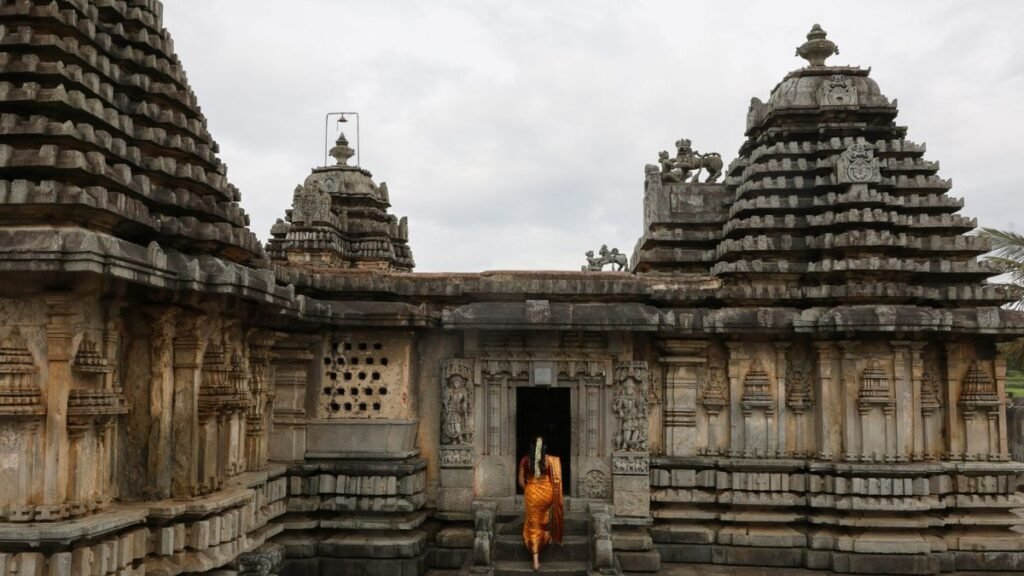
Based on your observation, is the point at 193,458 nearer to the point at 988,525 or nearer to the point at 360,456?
the point at 360,456

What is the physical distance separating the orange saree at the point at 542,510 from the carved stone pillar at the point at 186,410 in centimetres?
409

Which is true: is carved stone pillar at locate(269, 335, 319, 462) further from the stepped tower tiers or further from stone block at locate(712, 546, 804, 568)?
the stepped tower tiers

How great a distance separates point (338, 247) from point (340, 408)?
1156 cm

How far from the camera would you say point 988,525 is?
1100 cm

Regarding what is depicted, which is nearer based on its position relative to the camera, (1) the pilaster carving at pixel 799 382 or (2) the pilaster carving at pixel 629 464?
(2) the pilaster carving at pixel 629 464

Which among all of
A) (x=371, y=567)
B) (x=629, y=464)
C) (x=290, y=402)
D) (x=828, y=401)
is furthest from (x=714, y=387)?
(x=290, y=402)

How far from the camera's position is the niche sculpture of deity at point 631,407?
36.1ft

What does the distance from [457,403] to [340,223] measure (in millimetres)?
13094

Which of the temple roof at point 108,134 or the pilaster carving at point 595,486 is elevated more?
the temple roof at point 108,134

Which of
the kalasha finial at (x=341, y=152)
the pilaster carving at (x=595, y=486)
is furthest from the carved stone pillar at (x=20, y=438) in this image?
the kalasha finial at (x=341, y=152)

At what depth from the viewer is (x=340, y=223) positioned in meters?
23.0

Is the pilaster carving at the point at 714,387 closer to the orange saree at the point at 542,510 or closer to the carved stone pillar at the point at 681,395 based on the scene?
the carved stone pillar at the point at 681,395

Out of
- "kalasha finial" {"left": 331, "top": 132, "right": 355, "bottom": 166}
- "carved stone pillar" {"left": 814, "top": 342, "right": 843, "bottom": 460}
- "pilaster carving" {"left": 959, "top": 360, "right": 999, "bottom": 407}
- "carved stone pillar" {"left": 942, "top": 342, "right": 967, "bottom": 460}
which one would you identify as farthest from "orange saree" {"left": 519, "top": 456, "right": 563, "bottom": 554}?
"kalasha finial" {"left": 331, "top": 132, "right": 355, "bottom": 166}

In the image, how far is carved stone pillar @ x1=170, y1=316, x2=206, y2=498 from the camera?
7.66 metres
